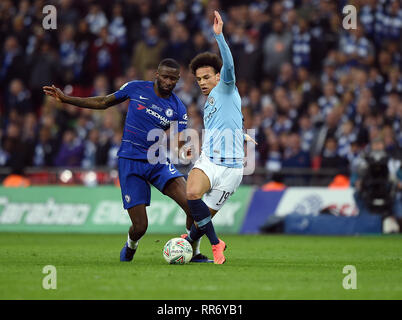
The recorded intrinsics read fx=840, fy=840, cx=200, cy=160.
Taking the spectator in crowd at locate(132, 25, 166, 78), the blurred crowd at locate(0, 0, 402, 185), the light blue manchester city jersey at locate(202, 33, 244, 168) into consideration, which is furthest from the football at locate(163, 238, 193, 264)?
the spectator in crowd at locate(132, 25, 166, 78)

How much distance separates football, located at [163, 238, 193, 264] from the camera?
10.7 meters

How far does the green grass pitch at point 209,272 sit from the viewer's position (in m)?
7.66

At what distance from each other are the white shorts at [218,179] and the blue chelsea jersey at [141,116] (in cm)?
81

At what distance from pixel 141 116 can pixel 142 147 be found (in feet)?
1.35

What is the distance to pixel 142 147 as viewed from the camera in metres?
11.1

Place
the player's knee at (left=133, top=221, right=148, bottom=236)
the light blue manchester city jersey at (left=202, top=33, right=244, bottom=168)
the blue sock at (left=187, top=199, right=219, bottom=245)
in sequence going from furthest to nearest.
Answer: the player's knee at (left=133, top=221, right=148, bottom=236) → the light blue manchester city jersey at (left=202, top=33, right=244, bottom=168) → the blue sock at (left=187, top=199, right=219, bottom=245)

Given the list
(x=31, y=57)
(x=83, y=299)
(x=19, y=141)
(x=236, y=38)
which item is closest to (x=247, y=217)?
(x=236, y=38)

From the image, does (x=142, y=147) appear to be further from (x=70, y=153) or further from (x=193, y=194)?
(x=70, y=153)

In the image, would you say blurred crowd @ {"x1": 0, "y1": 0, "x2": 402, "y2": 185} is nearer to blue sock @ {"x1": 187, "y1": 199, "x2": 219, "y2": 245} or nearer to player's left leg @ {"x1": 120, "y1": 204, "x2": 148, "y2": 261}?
player's left leg @ {"x1": 120, "y1": 204, "x2": 148, "y2": 261}

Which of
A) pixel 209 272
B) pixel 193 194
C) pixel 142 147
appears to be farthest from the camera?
pixel 142 147

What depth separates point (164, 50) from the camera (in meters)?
23.5

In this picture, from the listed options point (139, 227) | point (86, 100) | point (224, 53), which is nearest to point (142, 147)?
point (86, 100)

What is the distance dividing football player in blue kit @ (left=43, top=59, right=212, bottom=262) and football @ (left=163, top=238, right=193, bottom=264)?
18.3 inches

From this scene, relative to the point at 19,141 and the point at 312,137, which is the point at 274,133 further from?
the point at 19,141
